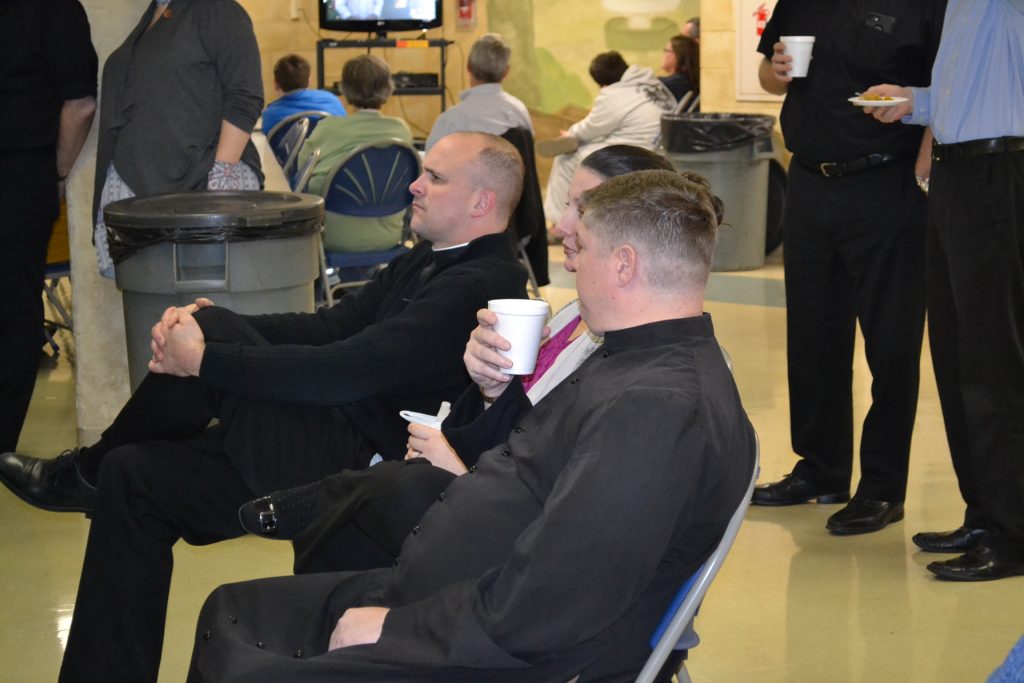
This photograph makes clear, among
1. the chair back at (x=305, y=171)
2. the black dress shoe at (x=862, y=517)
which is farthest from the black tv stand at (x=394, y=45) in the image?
the black dress shoe at (x=862, y=517)

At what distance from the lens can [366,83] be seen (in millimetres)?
6047

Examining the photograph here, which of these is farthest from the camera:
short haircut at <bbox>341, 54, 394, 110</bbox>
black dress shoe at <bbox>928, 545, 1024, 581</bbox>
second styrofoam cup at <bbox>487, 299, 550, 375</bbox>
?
short haircut at <bbox>341, 54, 394, 110</bbox>

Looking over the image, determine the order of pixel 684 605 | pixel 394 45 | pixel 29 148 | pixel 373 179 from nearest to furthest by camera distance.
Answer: pixel 684 605, pixel 29 148, pixel 373 179, pixel 394 45

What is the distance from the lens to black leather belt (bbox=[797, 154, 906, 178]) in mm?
3576

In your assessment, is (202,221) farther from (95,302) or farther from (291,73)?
(291,73)

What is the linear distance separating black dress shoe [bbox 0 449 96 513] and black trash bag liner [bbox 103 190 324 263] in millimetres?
929

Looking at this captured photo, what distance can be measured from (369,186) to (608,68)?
10.7 feet

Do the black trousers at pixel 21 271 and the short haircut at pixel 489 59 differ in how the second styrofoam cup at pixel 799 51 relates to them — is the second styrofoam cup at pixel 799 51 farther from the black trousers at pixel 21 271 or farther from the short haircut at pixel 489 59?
the short haircut at pixel 489 59

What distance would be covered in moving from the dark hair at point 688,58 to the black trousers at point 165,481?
647 centimetres

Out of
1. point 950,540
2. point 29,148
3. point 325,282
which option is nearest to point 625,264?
point 950,540

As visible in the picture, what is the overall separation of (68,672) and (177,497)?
1.20 feet

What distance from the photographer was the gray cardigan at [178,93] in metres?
4.03

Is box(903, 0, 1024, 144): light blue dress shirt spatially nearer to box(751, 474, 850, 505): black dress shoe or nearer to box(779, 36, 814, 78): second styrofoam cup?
box(779, 36, 814, 78): second styrofoam cup

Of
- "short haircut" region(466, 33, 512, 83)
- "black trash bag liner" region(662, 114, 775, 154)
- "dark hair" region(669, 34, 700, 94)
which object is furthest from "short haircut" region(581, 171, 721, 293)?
"dark hair" region(669, 34, 700, 94)
